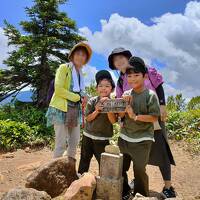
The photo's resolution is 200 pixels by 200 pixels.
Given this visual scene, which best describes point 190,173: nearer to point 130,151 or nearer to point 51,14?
point 130,151

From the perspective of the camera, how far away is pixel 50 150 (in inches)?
415

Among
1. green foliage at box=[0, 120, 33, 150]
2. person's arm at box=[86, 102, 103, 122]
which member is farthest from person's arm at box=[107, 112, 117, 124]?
green foliage at box=[0, 120, 33, 150]

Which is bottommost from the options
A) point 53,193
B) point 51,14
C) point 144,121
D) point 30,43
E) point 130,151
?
point 53,193

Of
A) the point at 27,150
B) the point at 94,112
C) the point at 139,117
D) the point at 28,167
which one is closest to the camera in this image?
the point at 139,117

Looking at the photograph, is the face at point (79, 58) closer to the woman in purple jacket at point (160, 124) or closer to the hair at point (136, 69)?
the woman in purple jacket at point (160, 124)

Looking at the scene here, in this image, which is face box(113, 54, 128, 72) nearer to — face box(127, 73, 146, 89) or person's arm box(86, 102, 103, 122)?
face box(127, 73, 146, 89)

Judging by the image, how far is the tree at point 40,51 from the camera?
13500 mm

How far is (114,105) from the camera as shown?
16.4 feet

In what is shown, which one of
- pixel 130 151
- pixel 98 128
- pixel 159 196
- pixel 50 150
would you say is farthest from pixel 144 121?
pixel 50 150

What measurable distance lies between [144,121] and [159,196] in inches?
49.8

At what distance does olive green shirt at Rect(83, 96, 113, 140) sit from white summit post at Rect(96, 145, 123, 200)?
1.25ft

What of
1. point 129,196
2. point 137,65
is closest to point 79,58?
point 137,65

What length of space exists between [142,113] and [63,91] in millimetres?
1525

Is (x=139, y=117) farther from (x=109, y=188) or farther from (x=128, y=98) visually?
(x=109, y=188)
